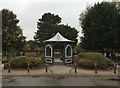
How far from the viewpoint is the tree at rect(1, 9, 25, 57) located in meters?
43.9

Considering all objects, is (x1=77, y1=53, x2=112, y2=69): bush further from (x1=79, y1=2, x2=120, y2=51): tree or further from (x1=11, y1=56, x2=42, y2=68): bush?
(x1=79, y1=2, x2=120, y2=51): tree

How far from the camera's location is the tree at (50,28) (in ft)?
214

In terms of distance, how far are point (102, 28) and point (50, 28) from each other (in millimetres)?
30460

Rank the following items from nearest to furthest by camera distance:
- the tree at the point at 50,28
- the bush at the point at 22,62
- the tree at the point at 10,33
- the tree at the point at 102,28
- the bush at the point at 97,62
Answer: the bush at the point at 22,62, the bush at the point at 97,62, the tree at the point at 102,28, the tree at the point at 10,33, the tree at the point at 50,28

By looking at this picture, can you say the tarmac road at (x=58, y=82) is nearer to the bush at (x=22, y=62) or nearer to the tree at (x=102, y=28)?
the bush at (x=22, y=62)

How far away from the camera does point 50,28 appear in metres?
70.9

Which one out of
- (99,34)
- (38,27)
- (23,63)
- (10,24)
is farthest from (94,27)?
(38,27)

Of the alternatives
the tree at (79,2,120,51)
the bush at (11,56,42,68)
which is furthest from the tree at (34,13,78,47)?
the bush at (11,56,42,68)

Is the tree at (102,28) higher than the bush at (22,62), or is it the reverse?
the tree at (102,28)

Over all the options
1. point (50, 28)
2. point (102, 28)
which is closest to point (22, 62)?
point (102, 28)

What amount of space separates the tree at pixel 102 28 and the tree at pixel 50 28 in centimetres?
1924

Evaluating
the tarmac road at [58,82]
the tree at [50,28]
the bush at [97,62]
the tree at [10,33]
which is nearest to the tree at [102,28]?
the tree at [10,33]

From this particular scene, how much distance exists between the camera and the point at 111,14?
4359 centimetres

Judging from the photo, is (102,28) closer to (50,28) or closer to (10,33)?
(10,33)
